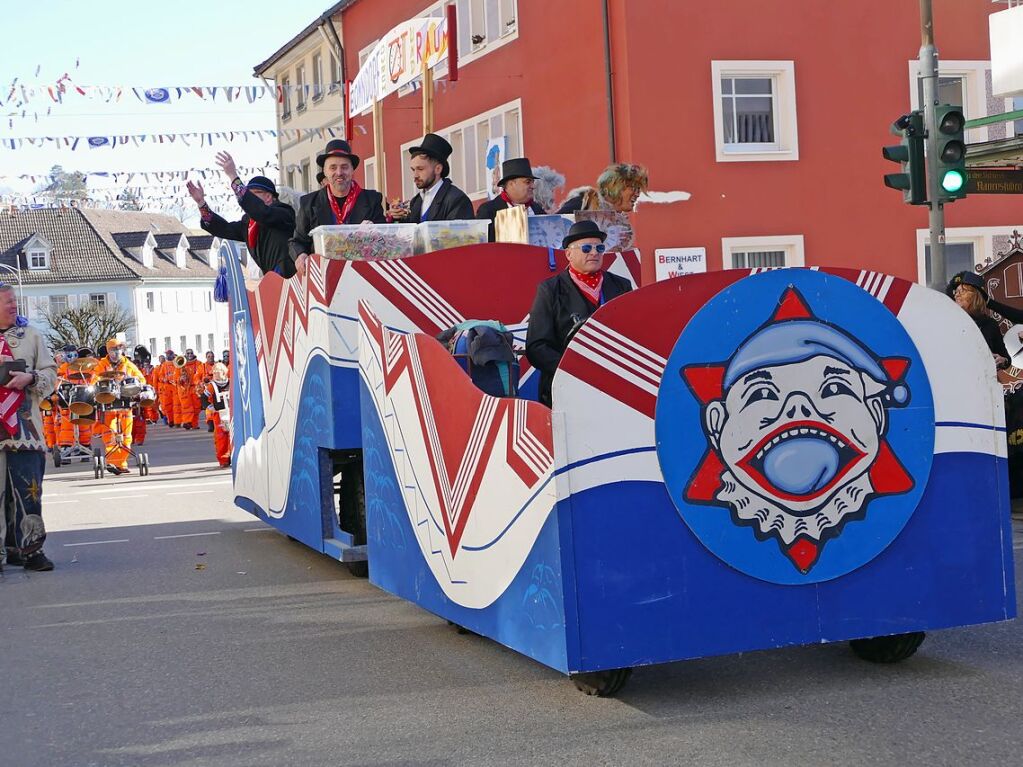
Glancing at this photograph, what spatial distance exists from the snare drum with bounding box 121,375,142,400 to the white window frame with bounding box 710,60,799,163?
9.81 meters

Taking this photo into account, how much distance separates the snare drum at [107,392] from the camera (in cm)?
2192

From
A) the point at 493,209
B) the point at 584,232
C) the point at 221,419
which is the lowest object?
the point at 221,419

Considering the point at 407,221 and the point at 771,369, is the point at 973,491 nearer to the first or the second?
the point at 771,369

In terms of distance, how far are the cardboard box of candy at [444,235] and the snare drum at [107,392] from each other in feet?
44.2

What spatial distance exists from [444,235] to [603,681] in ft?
13.1

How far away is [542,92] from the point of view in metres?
27.9

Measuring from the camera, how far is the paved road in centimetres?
530

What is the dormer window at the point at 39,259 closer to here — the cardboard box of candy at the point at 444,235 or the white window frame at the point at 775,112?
the white window frame at the point at 775,112

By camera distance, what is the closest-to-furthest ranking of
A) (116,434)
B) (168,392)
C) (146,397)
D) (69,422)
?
(116,434) → (146,397) → (69,422) → (168,392)

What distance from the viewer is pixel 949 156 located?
14.8 m

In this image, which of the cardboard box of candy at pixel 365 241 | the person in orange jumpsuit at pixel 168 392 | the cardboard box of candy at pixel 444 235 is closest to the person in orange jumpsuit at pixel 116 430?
the cardboard box of candy at pixel 365 241

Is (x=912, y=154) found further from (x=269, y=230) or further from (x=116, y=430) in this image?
(x=116, y=430)

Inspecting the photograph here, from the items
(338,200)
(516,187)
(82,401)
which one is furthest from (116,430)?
(516,187)

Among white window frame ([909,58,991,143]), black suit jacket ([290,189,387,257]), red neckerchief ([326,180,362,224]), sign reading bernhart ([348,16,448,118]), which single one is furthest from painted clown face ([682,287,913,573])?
white window frame ([909,58,991,143])
